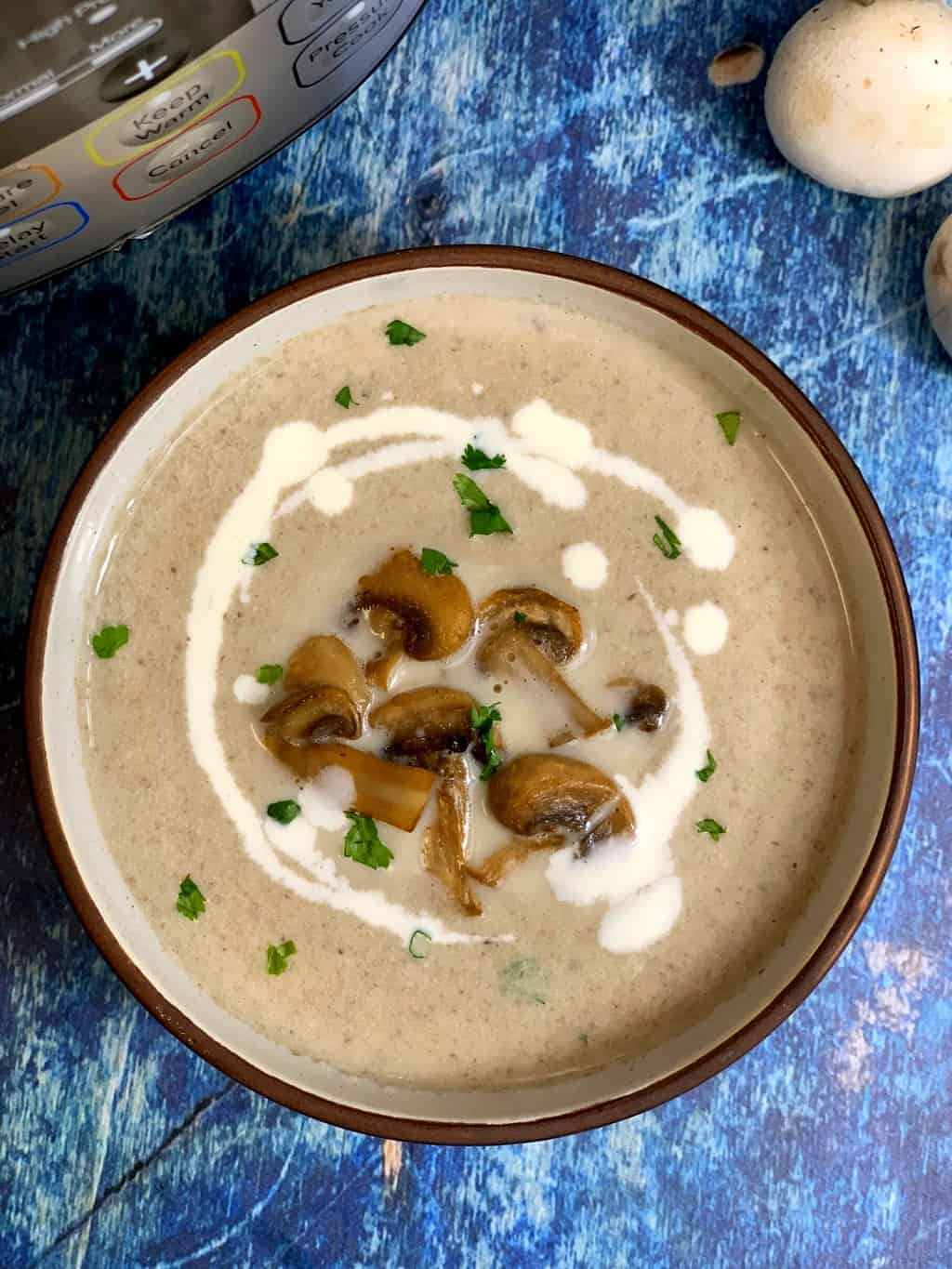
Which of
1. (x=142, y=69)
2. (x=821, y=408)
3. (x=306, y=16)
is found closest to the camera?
(x=142, y=69)

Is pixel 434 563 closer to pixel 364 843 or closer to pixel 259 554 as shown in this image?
pixel 259 554

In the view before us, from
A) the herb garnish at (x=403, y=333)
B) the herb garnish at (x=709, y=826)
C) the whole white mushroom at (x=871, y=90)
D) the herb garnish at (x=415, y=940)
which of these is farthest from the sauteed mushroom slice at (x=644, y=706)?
the whole white mushroom at (x=871, y=90)

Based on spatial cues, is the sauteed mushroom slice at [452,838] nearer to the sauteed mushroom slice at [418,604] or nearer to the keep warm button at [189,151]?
the sauteed mushroom slice at [418,604]

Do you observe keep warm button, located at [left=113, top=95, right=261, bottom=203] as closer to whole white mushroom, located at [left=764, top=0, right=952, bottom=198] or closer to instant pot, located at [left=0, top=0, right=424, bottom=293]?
instant pot, located at [left=0, top=0, right=424, bottom=293]

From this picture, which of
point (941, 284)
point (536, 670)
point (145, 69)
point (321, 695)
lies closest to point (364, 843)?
point (321, 695)

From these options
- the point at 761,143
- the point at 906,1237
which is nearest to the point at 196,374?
the point at 761,143

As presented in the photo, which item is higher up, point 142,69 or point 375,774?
point 142,69
